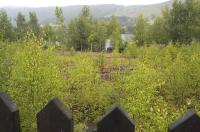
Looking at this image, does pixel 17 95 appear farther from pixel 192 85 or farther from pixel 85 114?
pixel 192 85

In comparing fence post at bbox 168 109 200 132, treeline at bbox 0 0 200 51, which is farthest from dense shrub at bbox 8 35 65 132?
treeline at bbox 0 0 200 51

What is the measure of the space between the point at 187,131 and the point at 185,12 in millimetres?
46821

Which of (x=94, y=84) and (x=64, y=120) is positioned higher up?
(x=64, y=120)

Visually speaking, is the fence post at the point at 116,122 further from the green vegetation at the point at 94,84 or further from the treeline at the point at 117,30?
the treeline at the point at 117,30

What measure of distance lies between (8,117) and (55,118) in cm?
24

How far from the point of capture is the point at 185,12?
46.5 meters

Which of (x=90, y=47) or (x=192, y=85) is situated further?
(x=90, y=47)

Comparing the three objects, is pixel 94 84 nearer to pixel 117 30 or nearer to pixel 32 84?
pixel 32 84

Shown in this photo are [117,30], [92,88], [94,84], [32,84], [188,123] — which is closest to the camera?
[188,123]

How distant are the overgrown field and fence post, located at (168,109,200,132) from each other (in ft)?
11.2

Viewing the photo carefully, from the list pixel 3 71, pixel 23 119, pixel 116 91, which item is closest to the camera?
pixel 23 119

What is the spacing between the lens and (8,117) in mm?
1732

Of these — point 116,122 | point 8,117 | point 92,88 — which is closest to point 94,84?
point 92,88

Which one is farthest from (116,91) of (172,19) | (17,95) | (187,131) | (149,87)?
(172,19)
